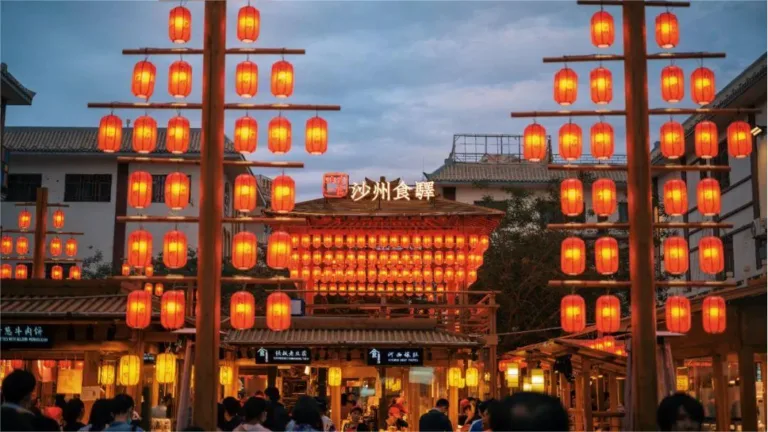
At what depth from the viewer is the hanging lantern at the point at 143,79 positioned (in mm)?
15195

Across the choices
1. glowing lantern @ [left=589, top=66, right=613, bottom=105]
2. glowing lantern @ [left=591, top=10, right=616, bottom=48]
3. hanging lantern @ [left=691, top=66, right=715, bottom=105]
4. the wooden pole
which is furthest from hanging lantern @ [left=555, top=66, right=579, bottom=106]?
the wooden pole

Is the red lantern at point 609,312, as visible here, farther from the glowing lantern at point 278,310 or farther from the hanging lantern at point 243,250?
the hanging lantern at point 243,250

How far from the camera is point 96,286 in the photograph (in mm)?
18969

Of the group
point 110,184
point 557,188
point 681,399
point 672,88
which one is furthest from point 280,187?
point 110,184

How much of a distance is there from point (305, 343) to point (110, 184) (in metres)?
29.0

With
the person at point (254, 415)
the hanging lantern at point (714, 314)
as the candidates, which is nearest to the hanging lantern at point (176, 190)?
the person at point (254, 415)

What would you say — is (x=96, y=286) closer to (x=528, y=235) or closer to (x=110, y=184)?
(x=528, y=235)

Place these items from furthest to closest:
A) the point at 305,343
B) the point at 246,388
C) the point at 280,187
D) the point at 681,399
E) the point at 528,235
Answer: the point at 528,235
the point at 246,388
the point at 305,343
the point at 280,187
the point at 681,399

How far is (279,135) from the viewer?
15.4m

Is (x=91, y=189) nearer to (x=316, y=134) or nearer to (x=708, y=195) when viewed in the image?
(x=316, y=134)

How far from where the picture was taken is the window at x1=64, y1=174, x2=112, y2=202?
156ft

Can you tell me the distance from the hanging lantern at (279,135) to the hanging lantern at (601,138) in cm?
508

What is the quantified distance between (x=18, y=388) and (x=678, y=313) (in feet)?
36.1

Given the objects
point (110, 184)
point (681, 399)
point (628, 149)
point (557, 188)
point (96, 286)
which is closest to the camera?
point (681, 399)
